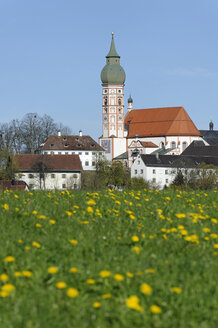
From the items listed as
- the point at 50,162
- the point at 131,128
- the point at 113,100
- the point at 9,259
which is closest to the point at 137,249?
the point at 9,259

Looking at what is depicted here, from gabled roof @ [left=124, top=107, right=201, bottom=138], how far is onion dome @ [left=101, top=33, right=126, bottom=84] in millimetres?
11732

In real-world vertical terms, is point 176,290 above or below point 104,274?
below

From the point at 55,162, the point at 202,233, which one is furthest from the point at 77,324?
the point at 55,162

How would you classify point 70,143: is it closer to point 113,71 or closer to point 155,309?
point 113,71

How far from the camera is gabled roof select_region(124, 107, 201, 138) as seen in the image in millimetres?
140875

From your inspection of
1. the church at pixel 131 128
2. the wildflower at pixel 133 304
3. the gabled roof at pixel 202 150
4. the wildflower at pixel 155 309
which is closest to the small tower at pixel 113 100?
the church at pixel 131 128

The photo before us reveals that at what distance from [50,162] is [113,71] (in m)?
60.2

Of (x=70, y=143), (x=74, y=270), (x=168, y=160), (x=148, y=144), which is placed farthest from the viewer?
(x=148, y=144)

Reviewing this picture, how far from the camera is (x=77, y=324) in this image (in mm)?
5215

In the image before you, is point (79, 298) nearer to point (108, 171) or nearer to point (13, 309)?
point (13, 309)

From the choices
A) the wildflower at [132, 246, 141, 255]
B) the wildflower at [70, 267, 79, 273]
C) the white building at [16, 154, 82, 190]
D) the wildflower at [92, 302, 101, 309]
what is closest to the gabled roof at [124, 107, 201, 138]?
the white building at [16, 154, 82, 190]

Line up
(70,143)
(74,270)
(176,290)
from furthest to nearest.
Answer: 1. (70,143)
2. (74,270)
3. (176,290)

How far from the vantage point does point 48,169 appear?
86.1 m

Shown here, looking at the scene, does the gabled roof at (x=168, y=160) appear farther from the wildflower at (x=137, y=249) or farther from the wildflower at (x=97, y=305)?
the wildflower at (x=97, y=305)
